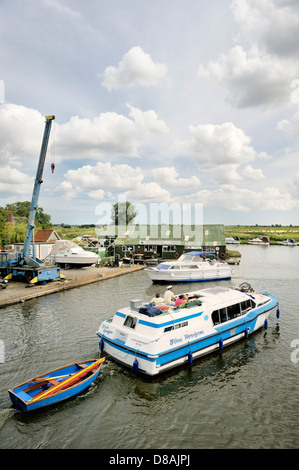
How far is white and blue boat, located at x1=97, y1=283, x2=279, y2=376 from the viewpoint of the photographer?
36.4ft

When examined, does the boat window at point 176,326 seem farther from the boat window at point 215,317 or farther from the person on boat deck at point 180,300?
the boat window at point 215,317

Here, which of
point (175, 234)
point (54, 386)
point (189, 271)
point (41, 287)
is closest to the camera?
point (54, 386)

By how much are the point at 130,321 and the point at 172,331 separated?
2030mm

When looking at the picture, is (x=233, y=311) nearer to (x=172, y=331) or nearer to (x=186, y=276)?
(x=172, y=331)

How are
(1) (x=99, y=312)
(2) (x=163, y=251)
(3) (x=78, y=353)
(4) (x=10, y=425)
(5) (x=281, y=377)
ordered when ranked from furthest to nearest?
(2) (x=163, y=251)
(1) (x=99, y=312)
(3) (x=78, y=353)
(5) (x=281, y=377)
(4) (x=10, y=425)

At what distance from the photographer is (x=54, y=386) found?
9672mm

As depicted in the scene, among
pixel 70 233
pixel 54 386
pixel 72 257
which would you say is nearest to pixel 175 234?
pixel 72 257

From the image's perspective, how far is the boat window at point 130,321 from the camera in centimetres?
1229

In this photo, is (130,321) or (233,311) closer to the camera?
(130,321)

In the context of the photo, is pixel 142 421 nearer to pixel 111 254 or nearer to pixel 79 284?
pixel 79 284

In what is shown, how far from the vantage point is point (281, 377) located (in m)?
11.8
